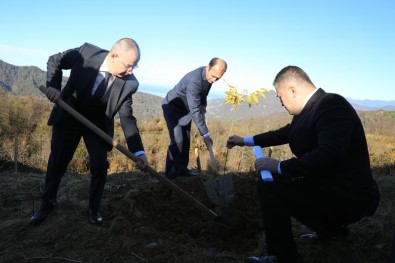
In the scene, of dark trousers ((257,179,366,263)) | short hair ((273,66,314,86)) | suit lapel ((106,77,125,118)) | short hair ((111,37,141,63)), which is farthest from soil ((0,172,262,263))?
short hair ((111,37,141,63))

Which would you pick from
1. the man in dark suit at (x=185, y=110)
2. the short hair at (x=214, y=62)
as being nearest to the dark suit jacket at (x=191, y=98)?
the man in dark suit at (x=185, y=110)

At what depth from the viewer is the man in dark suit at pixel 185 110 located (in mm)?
5004

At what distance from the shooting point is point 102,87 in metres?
3.42

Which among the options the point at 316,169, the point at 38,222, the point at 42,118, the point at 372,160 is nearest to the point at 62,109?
the point at 38,222

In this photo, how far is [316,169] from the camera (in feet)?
8.14

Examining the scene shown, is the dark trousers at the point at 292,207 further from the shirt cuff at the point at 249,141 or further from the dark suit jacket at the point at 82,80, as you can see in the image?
the dark suit jacket at the point at 82,80

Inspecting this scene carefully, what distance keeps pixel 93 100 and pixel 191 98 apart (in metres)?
1.82

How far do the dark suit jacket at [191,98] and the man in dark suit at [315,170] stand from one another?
228cm

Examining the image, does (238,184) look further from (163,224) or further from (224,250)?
(224,250)

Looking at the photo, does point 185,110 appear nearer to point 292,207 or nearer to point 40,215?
point 40,215

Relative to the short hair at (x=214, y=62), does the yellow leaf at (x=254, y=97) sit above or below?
below

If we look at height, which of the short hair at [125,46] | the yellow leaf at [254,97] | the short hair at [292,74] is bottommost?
the yellow leaf at [254,97]

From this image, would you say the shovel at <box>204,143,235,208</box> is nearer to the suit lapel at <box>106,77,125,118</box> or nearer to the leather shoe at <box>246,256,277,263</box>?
the leather shoe at <box>246,256,277,263</box>

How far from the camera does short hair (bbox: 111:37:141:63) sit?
315 cm
